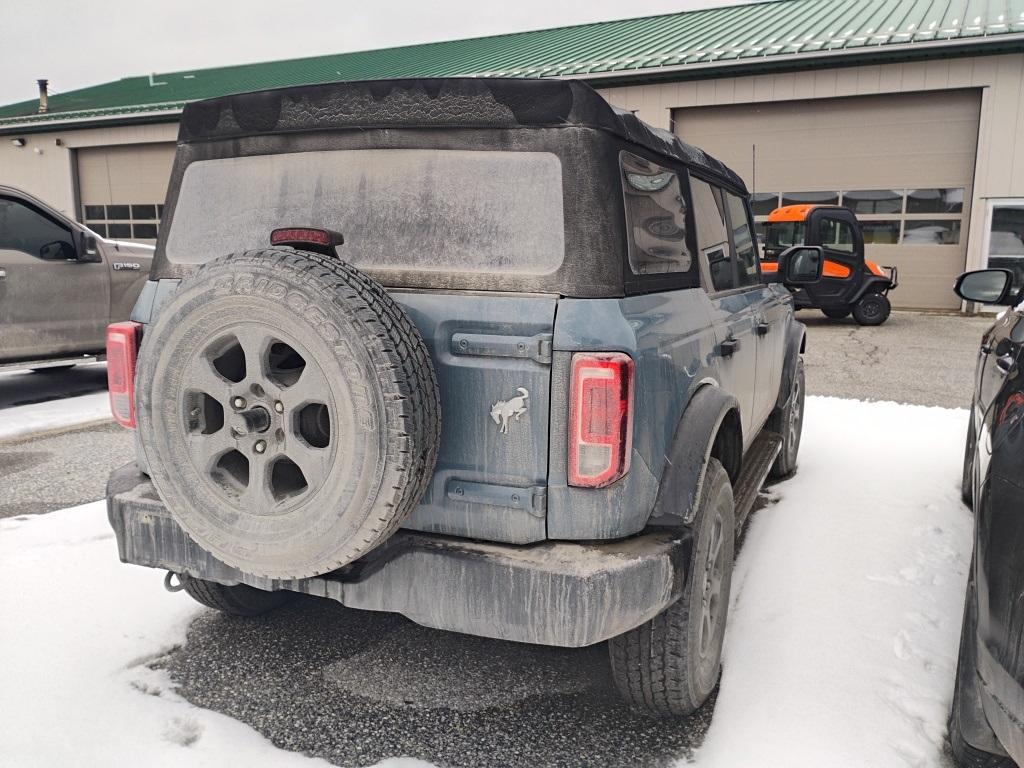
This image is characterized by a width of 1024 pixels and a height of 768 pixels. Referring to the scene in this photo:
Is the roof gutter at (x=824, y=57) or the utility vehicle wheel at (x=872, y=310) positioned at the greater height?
the roof gutter at (x=824, y=57)

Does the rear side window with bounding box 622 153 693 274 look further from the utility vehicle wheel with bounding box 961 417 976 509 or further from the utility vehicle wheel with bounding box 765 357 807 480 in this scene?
the utility vehicle wheel with bounding box 961 417 976 509

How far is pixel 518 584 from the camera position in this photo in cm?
210

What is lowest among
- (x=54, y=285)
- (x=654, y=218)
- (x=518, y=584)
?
(x=518, y=584)

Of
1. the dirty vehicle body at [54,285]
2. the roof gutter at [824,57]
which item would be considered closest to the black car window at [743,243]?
the dirty vehicle body at [54,285]

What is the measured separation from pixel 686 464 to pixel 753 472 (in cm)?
159

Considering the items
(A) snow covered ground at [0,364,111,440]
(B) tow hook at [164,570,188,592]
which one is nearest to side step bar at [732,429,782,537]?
(B) tow hook at [164,570,188,592]

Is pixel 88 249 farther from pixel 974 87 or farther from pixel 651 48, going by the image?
pixel 974 87

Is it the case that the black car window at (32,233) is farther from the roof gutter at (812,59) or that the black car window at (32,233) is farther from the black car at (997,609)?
the roof gutter at (812,59)

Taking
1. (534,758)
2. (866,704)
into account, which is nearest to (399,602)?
(534,758)

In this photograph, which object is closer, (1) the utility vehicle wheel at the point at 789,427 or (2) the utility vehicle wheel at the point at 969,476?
(2) the utility vehicle wheel at the point at 969,476

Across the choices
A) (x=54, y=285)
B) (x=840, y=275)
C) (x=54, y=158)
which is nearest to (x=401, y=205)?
(x=54, y=285)

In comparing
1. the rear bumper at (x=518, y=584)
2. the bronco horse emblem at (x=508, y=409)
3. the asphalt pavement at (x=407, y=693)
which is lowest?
the asphalt pavement at (x=407, y=693)

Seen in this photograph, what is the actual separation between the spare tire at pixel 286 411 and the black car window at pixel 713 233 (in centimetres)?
147

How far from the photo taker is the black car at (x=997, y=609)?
5.93 ft
